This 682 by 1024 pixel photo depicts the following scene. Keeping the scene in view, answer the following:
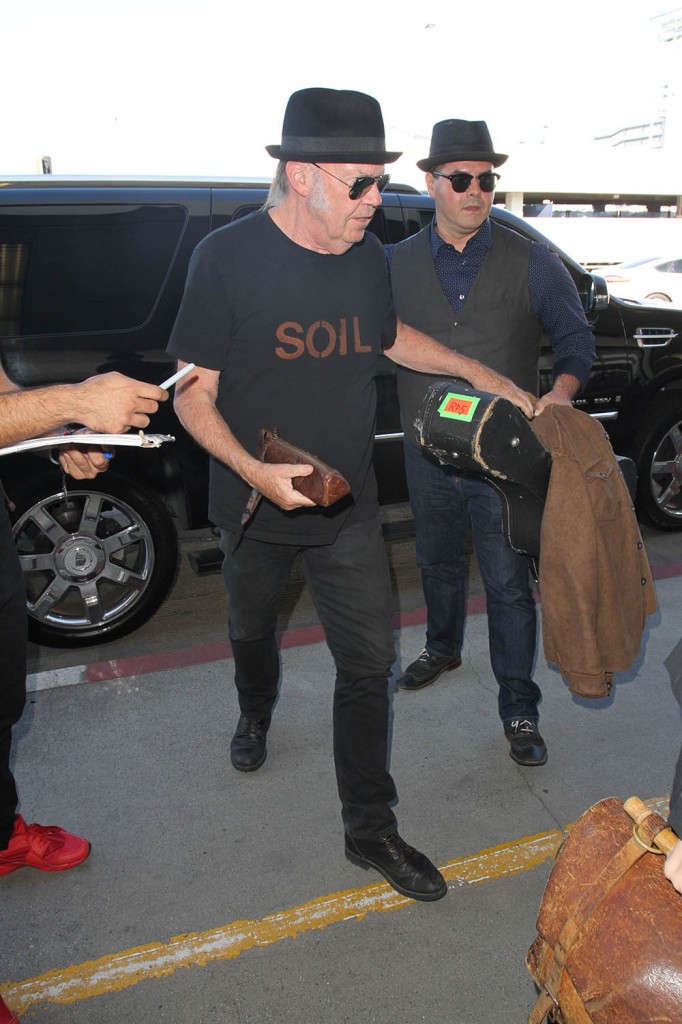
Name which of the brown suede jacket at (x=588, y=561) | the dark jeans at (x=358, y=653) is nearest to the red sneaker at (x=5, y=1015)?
the dark jeans at (x=358, y=653)

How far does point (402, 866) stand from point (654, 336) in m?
3.91

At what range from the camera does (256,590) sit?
298 cm

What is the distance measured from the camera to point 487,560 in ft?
11.2

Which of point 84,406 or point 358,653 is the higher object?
point 84,406

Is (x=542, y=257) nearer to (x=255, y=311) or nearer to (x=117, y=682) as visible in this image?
(x=255, y=311)

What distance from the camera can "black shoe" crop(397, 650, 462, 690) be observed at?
154 inches

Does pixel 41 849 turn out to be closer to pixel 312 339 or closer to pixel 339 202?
pixel 312 339

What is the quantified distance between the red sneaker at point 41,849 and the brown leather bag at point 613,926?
70.5 inches

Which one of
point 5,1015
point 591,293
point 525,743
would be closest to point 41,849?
point 5,1015

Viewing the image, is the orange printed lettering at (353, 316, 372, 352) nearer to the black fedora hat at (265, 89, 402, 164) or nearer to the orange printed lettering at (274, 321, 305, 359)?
the orange printed lettering at (274, 321, 305, 359)

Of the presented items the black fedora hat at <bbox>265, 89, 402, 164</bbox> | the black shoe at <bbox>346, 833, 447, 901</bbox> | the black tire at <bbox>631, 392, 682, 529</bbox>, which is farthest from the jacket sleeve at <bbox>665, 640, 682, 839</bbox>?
the black tire at <bbox>631, 392, 682, 529</bbox>

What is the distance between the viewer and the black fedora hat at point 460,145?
11.1 ft

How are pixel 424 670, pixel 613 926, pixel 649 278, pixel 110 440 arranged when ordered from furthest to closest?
pixel 649 278 → pixel 424 670 → pixel 110 440 → pixel 613 926

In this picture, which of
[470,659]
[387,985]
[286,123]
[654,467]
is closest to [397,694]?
[470,659]
